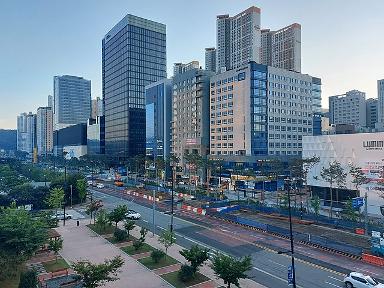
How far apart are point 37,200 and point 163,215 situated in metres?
32.7

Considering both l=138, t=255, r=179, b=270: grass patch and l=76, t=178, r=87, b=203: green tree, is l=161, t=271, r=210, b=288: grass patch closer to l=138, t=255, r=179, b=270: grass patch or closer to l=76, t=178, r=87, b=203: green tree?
l=138, t=255, r=179, b=270: grass patch

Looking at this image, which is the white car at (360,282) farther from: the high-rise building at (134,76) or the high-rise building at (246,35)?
the high-rise building at (134,76)

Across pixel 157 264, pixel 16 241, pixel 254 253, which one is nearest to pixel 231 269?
pixel 157 264

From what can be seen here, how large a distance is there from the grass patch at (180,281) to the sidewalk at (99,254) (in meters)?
0.74

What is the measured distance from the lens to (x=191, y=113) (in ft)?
449

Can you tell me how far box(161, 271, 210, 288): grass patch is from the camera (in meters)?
33.6

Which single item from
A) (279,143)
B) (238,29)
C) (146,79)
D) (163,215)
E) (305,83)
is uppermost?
(238,29)

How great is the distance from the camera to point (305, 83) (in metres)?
132

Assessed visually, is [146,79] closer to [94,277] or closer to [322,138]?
[322,138]

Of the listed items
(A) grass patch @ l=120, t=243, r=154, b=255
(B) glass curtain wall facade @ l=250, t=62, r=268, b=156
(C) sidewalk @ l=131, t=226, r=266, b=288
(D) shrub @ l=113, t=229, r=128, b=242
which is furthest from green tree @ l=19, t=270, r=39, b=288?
(B) glass curtain wall facade @ l=250, t=62, r=268, b=156

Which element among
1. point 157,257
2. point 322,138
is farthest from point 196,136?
point 157,257

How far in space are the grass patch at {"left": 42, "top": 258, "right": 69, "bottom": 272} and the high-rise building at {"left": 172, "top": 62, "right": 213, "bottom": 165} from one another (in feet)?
302

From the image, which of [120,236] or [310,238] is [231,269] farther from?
[120,236]

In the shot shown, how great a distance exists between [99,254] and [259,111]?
275 feet
